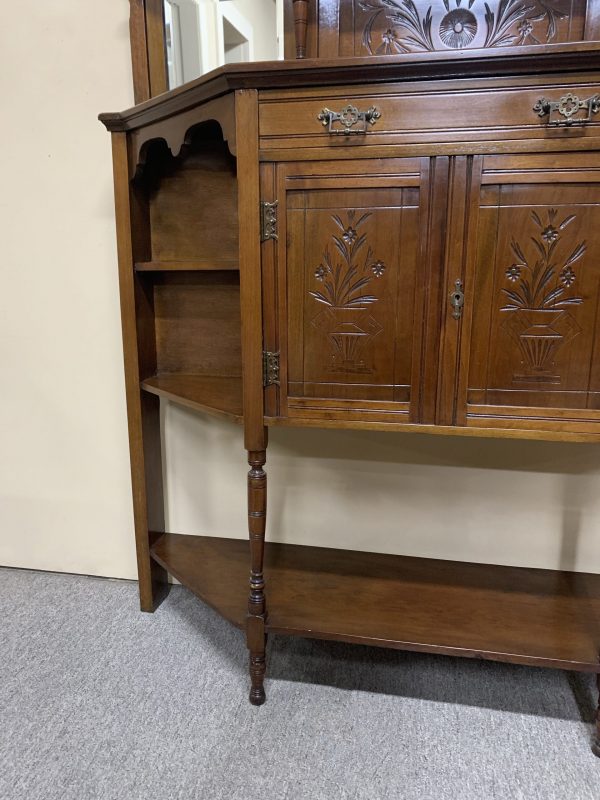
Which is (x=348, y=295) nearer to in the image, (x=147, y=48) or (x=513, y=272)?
(x=513, y=272)

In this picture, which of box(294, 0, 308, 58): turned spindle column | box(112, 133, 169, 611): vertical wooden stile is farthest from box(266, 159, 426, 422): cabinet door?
box(112, 133, 169, 611): vertical wooden stile

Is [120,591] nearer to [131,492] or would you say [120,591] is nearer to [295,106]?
[131,492]

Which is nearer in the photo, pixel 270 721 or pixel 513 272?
pixel 513 272

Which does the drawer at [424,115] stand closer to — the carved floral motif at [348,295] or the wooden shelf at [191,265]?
the carved floral motif at [348,295]

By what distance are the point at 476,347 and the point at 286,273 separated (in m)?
0.46

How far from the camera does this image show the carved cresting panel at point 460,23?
1405 mm

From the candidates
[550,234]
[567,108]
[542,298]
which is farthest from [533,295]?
[567,108]

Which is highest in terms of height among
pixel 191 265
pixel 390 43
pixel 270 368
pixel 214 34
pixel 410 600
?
pixel 214 34

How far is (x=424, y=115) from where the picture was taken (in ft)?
3.98

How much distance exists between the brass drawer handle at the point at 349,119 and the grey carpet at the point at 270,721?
1471mm

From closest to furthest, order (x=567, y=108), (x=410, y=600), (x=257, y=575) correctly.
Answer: (x=567, y=108) → (x=257, y=575) → (x=410, y=600)

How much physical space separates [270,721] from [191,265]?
4.13 ft

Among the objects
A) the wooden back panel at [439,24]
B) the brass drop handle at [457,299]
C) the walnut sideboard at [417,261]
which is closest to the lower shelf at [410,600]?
the walnut sideboard at [417,261]

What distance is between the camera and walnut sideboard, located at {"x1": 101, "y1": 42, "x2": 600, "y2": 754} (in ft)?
3.89
